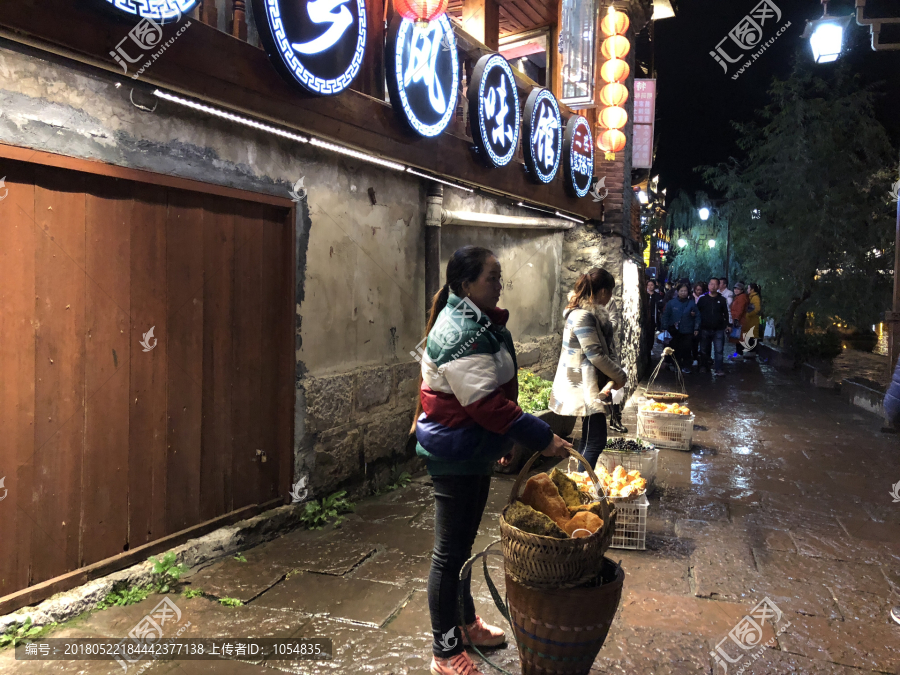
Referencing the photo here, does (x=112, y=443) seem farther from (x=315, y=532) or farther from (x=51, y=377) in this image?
(x=315, y=532)

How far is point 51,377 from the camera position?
11.0 feet

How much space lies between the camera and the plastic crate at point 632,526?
461 centimetres

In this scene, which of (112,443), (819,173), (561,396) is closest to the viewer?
(112,443)

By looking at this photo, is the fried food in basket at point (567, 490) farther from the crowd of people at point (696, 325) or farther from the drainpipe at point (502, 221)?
the crowd of people at point (696, 325)

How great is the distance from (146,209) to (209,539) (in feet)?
7.23

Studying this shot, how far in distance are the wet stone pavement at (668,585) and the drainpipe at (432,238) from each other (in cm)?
206

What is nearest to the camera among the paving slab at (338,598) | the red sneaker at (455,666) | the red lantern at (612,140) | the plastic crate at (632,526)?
the red sneaker at (455,666)

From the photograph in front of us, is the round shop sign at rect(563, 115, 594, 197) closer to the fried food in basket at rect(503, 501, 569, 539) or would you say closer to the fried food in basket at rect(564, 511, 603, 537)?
the fried food in basket at rect(564, 511, 603, 537)

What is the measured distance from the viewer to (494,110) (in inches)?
271

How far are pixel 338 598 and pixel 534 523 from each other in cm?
175

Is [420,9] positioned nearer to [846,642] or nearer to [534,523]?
[534,523]

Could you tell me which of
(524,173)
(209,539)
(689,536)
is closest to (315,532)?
(209,539)

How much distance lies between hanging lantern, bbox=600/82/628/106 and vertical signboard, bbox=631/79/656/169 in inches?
81.1

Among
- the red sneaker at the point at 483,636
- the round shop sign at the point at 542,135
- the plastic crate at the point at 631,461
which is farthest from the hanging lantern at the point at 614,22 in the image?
the red sneaker at the point at 483,636
